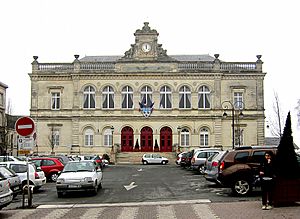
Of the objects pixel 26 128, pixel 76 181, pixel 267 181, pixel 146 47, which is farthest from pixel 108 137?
pixel 267 181

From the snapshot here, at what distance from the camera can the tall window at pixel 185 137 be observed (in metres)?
62.4

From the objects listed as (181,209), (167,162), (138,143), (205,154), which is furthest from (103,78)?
(181,209)

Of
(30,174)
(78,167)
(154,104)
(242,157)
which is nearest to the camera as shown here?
(242,157)

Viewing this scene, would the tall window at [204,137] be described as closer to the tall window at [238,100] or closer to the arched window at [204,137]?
the arched window at [204,137]

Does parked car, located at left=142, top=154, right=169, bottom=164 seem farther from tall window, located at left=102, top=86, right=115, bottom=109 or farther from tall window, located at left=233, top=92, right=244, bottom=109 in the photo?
tall window, located at left=233, top=92, right=244, bottom=109

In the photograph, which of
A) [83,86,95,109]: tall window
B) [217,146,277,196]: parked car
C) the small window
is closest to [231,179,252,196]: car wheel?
[217,146,277,196]: parked car

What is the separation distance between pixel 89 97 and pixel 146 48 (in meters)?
9.80

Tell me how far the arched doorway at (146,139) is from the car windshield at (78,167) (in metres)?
41.3

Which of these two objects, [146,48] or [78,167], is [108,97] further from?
[78,167]

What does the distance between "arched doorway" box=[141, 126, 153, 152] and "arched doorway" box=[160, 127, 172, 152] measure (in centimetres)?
143

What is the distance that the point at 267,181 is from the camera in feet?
48.0

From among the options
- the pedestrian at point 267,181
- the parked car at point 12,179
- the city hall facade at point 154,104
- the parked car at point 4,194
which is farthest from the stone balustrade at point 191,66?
the parked car at point 4,194

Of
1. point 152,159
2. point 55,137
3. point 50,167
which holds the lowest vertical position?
point 152,159

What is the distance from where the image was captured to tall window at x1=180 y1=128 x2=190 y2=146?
62.4 m
